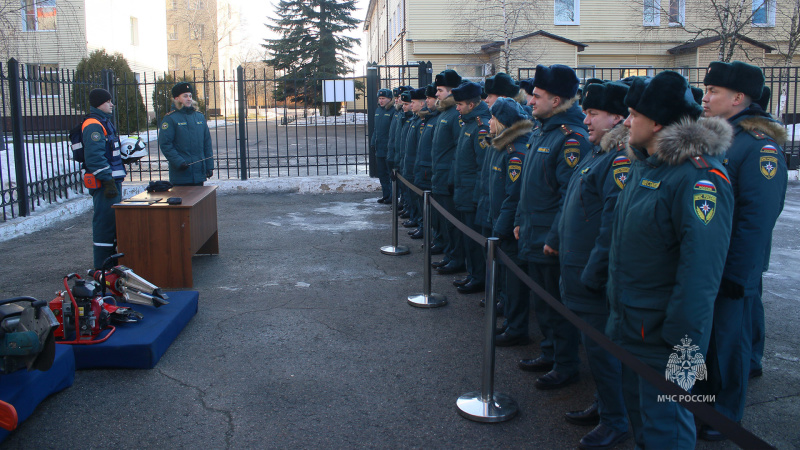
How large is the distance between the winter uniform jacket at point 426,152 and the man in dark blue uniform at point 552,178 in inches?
141

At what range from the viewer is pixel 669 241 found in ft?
8.48

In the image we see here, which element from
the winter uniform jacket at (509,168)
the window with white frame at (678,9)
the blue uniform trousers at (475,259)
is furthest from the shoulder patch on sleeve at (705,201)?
Result: the window with white frame at (678,9)

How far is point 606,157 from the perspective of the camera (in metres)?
3.31

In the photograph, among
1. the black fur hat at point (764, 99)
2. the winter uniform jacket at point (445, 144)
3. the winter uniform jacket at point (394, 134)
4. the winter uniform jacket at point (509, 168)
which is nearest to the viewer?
the black fur hat at point (764, 99)

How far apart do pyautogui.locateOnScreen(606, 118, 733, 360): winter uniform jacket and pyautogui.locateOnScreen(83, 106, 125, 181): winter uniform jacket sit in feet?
18.6

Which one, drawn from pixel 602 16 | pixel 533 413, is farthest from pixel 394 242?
pixel 602 16

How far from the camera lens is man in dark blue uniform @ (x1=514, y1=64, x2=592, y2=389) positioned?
409 cm

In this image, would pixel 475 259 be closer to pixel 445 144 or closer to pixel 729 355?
pixel 445 144

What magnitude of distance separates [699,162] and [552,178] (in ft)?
5.34

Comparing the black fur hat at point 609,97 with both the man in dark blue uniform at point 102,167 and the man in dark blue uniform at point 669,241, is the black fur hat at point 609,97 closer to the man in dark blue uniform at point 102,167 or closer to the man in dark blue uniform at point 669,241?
the man in dark blue uniform at point 669,241

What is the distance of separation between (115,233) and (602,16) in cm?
2524

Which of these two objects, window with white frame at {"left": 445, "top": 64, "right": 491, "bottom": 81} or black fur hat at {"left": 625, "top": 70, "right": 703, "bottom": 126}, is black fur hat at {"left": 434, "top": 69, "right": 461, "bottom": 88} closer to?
black fur hat at {"left": 625, "top": 70, "right": 703, "bottom": 126}

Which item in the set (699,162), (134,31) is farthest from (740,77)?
(134,31)

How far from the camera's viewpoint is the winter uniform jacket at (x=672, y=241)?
8.12 ft
